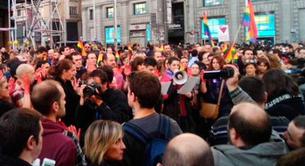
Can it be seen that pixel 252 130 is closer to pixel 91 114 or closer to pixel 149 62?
pixel 91 114

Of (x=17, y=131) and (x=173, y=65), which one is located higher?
(x=173, y=65)

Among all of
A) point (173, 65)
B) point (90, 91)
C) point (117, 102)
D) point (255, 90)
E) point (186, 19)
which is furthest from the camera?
point (186, 19)

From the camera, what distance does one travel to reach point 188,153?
265 cm

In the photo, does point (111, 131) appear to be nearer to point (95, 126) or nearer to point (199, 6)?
point (95, 126)

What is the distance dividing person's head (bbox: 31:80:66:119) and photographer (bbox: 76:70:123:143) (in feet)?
4.25

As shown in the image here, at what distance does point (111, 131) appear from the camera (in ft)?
12.5

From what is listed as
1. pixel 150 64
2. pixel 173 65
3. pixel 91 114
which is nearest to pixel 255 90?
pixel 91 114

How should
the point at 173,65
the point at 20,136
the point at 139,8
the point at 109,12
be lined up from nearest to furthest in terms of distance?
the point at 20,136 → the point at 173,65 → the point at 139,8 → the point at 109,12

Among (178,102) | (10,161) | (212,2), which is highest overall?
(212,2)

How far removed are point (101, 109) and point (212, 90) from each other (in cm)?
220

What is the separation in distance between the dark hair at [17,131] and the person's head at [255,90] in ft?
7.57

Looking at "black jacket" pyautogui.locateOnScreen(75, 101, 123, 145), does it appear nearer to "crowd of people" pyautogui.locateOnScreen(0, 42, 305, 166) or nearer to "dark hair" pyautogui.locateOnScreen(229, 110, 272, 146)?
"crowd of people" pyautogui.locateOnScreen(0, 42, 305, 166)

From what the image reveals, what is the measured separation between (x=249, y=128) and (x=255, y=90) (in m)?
1.38

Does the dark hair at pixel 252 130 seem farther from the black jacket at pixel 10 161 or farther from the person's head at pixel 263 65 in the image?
the person's head at pixel 263 65
